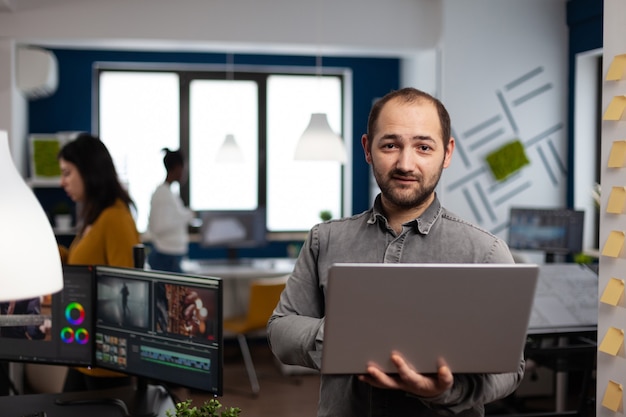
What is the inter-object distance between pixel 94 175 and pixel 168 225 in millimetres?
2877

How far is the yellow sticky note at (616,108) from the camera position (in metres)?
2.27

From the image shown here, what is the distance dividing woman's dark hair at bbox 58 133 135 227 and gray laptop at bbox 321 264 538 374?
1.88 meters

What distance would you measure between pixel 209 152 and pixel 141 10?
182 cm

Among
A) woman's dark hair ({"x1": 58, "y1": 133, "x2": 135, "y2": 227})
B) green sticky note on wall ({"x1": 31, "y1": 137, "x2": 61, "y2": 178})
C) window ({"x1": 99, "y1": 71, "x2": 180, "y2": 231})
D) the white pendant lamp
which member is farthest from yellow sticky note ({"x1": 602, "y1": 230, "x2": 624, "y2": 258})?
window ({"x1": 99, "y1": 71, "x2": 180, "y2": 231})

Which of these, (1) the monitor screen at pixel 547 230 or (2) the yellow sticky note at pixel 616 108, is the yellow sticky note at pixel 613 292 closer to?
(2) the yellow sticky note at pixel 616 108

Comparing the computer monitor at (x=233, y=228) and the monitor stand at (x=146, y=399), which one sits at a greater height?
the computer monitor at (x=233, y=228)

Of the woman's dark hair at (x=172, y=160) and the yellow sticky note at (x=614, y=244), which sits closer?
the yellow sticky note at (x=614, y=244)

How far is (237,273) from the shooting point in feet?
20.3

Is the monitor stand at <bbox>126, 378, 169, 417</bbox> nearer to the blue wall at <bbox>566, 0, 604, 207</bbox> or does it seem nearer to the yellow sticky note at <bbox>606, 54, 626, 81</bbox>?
the yellow sticky note at <bbox>606, 54, 626, 81</bbox>

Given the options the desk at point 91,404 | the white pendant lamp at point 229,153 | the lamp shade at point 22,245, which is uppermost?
the white pendant lamp at point 229,153

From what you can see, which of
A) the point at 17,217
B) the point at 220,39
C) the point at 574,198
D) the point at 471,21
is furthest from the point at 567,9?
the point at 17,217

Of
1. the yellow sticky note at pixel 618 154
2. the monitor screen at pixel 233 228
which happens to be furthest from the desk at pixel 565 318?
the monitor screen at pixel 233 228

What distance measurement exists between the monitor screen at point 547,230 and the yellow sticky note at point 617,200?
3.24 metres

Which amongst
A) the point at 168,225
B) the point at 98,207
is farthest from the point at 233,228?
the point at 98,207
